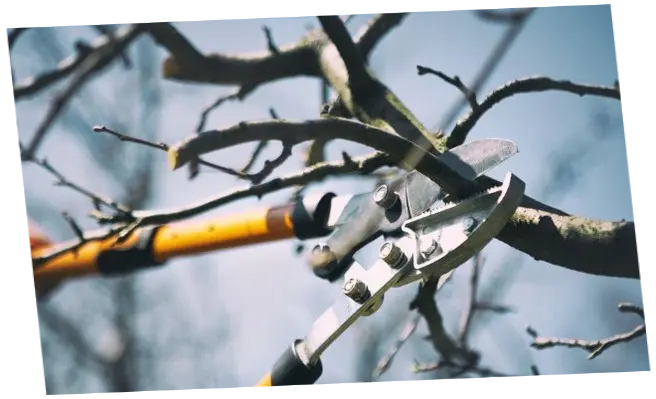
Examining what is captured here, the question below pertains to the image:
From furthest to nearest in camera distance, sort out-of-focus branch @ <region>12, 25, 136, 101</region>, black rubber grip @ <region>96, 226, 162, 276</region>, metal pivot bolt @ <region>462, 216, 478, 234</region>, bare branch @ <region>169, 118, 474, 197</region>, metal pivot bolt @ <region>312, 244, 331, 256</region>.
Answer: out-of-focus branch @ <region>12, 25, 136, 101</region>, black rubber grip @ <region>96, 226, 162, 276</region>, metal pivot bolt @ <region>312, 244, 331, 256</region>, metal pivot bolt @ <region>462, 216, 478, 234</region>, bare branch @ <region>169, 118, 474, 197</region>

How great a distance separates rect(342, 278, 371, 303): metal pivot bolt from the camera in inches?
49.6

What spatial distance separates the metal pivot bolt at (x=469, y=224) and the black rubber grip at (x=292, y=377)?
330 mm

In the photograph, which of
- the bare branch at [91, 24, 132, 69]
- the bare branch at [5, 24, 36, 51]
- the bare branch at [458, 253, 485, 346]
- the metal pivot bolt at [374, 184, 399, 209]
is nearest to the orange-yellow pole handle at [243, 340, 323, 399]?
the metal pivot bolt at [374, 184, 399, 209]

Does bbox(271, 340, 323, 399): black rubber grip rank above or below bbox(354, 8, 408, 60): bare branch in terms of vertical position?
below

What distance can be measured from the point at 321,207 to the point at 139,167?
1.31 meters

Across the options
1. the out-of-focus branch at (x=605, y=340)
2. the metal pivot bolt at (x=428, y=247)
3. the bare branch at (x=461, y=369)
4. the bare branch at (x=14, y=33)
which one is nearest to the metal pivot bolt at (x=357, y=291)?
the metal pivot bolt at (x=428, y=247)

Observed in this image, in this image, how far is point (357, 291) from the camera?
4.13 ft

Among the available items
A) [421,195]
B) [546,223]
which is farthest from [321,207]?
[546,223]

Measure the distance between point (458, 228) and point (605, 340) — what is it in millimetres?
353

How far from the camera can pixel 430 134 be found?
1.33m

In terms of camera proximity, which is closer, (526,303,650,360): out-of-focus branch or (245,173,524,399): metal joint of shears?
(245,173,524,399): metal joint of shears

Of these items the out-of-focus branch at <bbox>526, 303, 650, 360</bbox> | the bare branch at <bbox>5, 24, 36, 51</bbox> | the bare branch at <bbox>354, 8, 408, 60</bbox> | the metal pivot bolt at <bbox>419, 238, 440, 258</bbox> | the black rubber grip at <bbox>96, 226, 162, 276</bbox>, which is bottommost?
the out-of-focus branch at <bbox>526, 303, 650, 360</bbox>

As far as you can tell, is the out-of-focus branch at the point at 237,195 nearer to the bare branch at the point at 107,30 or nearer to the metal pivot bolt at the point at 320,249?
the metal pivot bolt at the point at 320,249

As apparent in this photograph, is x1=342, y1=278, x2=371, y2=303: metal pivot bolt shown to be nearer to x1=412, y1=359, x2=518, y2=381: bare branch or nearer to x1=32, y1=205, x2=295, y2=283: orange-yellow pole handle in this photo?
x1=32, y1=205, x2=295, y2=283: orange-yellow pole handle
